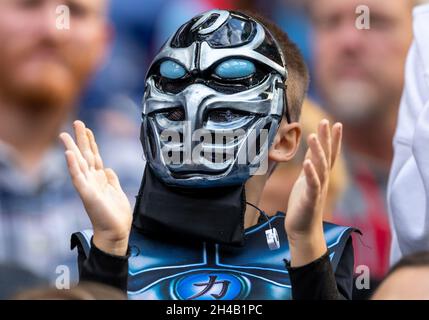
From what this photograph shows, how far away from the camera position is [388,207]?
2883mm

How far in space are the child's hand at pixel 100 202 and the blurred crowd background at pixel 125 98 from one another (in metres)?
0.51

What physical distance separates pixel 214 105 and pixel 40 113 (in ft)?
2.51

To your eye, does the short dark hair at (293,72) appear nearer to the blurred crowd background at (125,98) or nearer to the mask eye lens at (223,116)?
the mask eye lens at (223,116)

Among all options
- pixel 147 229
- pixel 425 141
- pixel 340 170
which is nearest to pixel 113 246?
pixel 147 229

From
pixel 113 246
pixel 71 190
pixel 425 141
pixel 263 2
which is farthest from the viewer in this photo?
pixel 263 2

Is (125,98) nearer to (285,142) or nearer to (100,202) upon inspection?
(285,142)

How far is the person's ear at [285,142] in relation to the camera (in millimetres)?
2385

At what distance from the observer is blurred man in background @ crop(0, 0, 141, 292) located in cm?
271

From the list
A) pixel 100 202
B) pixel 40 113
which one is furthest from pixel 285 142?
pixel 40 113

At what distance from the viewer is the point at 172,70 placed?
232cm

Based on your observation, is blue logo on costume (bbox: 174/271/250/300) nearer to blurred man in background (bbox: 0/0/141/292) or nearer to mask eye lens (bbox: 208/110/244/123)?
mask eye lens (bbox: 208/110/244/123)
